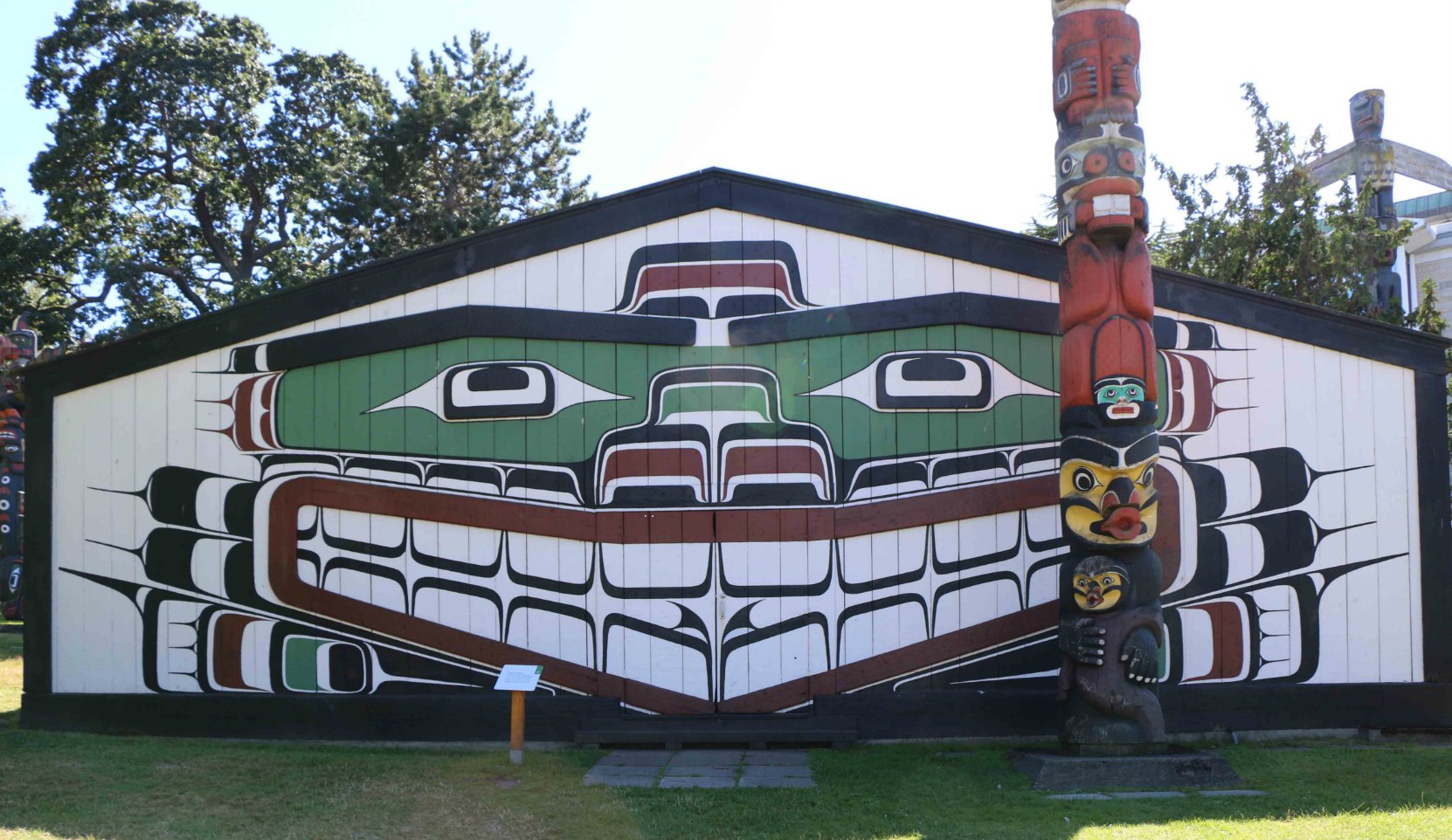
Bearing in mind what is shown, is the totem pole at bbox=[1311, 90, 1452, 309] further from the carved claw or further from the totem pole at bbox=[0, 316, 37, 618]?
the totem pole at bbox=[0, 316, 37, 618]

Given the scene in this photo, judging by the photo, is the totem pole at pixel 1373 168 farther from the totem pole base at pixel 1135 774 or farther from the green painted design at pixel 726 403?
the totem pole base at pixel 1135 774

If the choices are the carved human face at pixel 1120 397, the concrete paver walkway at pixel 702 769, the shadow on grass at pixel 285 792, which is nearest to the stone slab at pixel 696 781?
the concrete paver walkway at pixel 702 769

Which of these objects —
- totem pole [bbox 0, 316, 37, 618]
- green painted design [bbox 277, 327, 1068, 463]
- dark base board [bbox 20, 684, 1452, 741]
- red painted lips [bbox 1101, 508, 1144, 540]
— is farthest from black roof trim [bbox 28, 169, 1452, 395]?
totem pole [bbox 0, 316, 37, 618]

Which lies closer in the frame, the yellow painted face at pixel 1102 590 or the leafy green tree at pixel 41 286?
the yellow painted face at pixel 1102 590

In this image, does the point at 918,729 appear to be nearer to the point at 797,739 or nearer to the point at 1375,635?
the point at 797,739

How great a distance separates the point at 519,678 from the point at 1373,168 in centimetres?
1483

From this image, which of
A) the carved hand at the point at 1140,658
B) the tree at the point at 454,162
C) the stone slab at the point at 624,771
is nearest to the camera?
the carved hand at the point at 1140,658

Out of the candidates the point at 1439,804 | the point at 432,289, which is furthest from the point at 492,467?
the point at 1439,804

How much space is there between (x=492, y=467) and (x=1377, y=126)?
14517 millimetres

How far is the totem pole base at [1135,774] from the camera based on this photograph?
7.11 metres

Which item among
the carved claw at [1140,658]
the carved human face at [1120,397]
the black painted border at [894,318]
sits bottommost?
the carved claw at [1140,658]

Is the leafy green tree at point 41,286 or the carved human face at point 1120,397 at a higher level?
the leafy green tree at point 41,286

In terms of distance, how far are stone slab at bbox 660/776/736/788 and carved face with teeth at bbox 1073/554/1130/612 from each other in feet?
9.44

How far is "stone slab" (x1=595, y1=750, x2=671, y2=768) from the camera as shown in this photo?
8.05 metres
